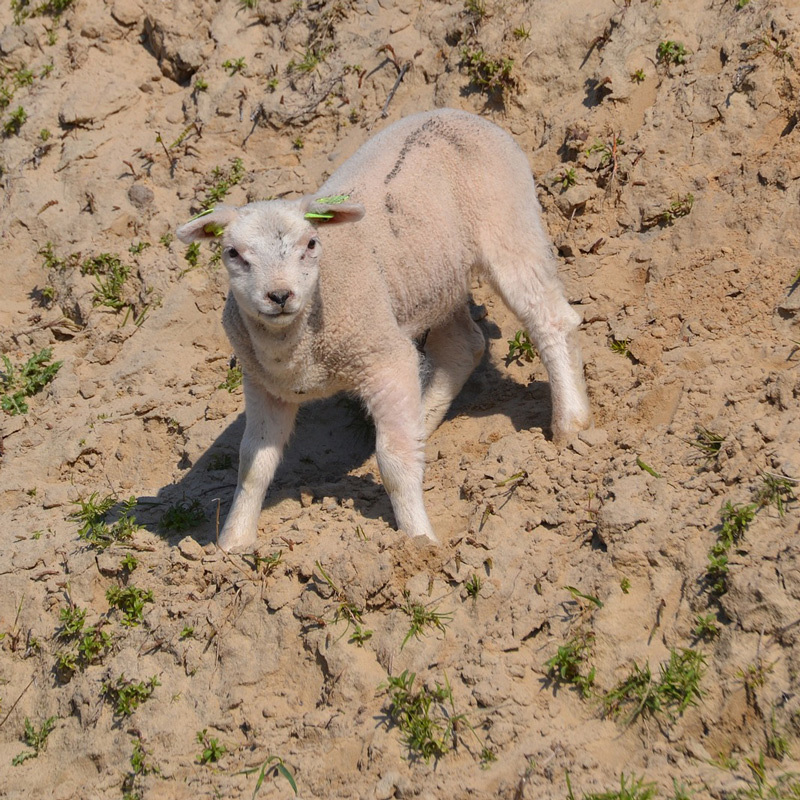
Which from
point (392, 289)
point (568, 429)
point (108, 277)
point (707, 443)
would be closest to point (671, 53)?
point (392, 289)

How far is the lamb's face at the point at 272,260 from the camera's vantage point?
543 centimetres

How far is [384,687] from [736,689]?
161cm

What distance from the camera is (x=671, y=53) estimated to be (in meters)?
8.11

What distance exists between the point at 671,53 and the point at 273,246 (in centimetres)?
421

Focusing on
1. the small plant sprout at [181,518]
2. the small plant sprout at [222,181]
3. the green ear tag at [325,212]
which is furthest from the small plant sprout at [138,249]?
the green ear tag at [325,212]

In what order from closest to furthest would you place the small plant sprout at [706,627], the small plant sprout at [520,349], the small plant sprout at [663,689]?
the small plant sprout at [663,689] → the small plant sprout at [706,627] → the small plant sprout at [520,349]

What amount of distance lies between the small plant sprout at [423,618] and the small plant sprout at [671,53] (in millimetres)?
4988

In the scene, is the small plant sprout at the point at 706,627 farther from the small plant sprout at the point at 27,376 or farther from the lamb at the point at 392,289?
the small plant sprout at the point at 27,376

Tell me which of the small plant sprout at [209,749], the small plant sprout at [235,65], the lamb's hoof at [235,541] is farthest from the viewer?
the small plant sprout at [235,65]

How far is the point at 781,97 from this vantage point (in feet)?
24.5

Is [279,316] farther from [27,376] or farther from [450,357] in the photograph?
[27,376]

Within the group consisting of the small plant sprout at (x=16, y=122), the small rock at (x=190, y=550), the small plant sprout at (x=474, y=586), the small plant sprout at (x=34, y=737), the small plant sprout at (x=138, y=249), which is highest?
the small plant sprout at (x=16, y=122)

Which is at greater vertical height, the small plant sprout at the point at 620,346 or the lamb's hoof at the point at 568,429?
the small plant sprout at the point at 620,346

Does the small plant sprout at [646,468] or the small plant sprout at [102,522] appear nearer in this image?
the small plant sprout at [646,468]
